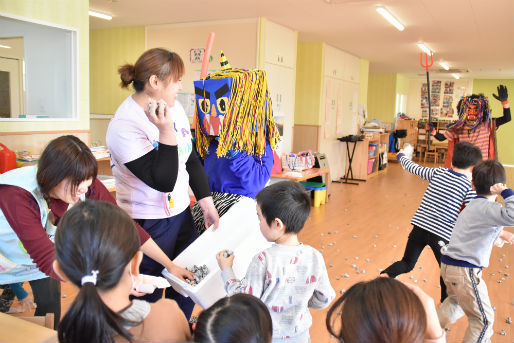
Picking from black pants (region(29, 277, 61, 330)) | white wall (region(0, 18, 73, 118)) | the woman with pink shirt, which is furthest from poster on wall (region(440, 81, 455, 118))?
black pants (region(29, 277, 61, 330))

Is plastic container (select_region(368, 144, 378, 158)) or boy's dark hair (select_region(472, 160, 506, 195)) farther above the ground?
boy's dark hair (select_region(472, 160, 506, 195))

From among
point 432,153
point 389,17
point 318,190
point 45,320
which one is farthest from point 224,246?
point 432,153

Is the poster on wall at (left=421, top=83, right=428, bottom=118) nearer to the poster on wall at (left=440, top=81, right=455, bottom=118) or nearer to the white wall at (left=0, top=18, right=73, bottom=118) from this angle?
the poster on wall at (left=440, top=81, right=455, bottom=118)

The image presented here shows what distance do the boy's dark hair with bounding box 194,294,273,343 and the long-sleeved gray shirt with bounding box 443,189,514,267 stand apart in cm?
161

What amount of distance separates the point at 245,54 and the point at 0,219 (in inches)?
195

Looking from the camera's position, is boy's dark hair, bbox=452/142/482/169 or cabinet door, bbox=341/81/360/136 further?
cabinet door, bbox=341/81/360/136

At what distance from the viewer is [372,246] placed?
178 inches

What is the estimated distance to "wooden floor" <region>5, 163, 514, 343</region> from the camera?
9.99 ft

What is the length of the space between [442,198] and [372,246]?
1.90m

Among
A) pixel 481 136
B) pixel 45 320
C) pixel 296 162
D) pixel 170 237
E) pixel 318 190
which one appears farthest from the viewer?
pixel 318 190

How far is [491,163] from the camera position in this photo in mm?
2246

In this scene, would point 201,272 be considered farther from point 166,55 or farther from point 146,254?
point 166,55

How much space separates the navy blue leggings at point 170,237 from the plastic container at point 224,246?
87mm

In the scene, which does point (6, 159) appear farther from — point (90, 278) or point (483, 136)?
point (483, 136)
